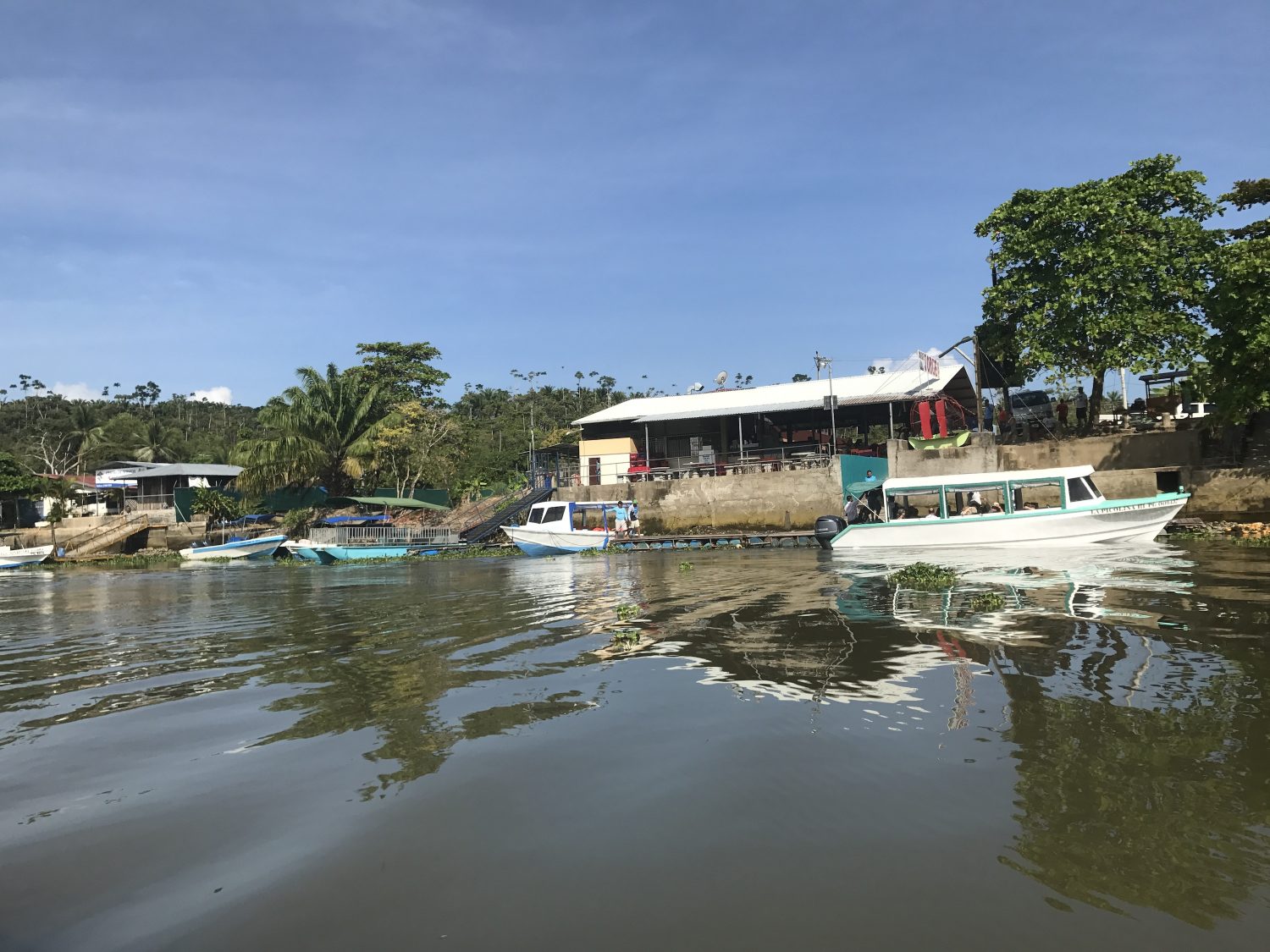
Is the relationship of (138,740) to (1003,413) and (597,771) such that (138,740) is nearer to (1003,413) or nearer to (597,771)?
(597,771)

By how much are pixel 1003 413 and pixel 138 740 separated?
3586 centimetres

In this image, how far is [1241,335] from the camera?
21312mm

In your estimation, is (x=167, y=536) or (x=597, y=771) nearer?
(x=597, y=771)

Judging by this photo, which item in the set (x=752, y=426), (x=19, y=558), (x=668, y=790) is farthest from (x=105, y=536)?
(x=668, y=790)

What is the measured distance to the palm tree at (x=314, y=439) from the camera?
4272cm

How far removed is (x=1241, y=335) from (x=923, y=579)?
53.0 feet

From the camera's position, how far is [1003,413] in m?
34.8

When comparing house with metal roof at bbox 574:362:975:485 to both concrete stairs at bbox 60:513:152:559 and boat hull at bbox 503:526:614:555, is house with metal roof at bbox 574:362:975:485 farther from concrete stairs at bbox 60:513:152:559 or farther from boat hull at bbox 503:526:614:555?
concrete stairs at bbox 60:513:152:559

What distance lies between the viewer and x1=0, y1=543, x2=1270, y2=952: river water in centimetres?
268

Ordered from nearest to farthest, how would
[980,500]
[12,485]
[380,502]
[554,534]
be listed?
[980,500] < [554,534] < [380,502] < [12,485]

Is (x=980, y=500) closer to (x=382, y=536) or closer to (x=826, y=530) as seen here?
(x=826, y=530)

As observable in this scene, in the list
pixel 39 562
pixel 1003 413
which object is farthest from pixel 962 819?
pixel 39 562

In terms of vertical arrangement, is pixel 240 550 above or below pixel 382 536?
below

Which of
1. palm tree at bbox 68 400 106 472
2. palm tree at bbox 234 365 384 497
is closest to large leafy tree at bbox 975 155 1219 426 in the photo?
palm tree at bbox 234 365 384 497
